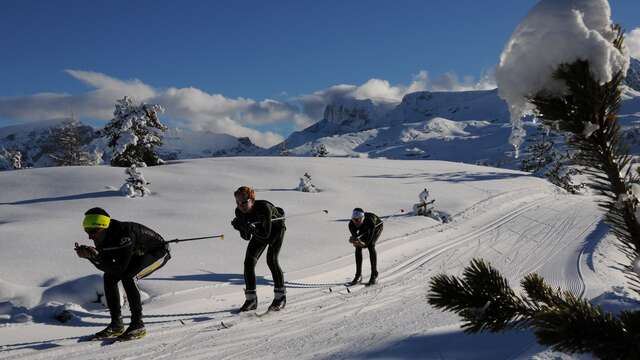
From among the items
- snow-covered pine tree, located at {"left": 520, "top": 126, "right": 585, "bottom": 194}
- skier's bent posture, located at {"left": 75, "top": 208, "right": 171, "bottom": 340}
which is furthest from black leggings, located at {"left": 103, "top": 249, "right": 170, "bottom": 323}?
snow-covered pine tree, located at {"left": 520, "top": 126, "right": 585, "bottom": 194}

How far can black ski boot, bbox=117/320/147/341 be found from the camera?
18.8 ft

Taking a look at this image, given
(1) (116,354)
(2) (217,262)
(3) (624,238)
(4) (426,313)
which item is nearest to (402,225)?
(2) (217,262)

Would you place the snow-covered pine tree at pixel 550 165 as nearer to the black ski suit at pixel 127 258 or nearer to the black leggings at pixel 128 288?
the black ski suit at pixel 127 258

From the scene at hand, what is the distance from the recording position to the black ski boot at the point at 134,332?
5.73 metres

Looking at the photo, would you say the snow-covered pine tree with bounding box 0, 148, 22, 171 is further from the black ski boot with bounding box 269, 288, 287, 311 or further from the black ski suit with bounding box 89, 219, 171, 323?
the black ski boot with bounding box 269, 288, 287, 311

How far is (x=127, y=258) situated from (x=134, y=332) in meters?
1.01

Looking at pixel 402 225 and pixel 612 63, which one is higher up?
pixel 612 63

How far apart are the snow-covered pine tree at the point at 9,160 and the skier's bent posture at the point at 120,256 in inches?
1553

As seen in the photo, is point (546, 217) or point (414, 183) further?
point (414, 183)

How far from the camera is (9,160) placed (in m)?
39.7

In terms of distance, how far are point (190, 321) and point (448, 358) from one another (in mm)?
4058

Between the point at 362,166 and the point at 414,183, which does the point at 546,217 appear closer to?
the point at 414,183

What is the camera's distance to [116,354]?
5273 mm

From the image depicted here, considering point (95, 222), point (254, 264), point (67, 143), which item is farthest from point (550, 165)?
point (67, 143)
